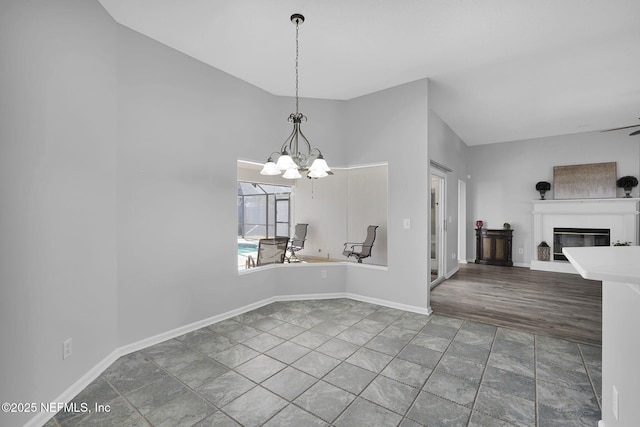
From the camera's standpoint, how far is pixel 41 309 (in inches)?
76.2

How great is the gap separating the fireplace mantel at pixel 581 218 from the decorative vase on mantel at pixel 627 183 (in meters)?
0.24

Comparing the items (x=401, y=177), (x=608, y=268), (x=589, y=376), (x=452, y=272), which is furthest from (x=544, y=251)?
(x=608, y=268)

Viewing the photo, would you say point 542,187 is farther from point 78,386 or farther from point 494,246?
point 78,386

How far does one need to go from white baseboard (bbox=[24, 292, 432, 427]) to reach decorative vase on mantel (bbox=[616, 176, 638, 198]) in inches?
216

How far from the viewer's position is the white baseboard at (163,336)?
2.06 m

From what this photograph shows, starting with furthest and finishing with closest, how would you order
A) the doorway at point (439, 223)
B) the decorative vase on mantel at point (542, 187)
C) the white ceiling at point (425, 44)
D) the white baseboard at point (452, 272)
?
1. the decorative vase on mantel at point (542, 187)
2. the white baseboard at point (452, 272)
3. the doorway at point (439, 223)
4. the white ceiling at point (425, 44)

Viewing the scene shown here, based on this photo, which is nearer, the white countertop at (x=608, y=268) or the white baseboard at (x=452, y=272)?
the white countertop at (x=608, y=268)

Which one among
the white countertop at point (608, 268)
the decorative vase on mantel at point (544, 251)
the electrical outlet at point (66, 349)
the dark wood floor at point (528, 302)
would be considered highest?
the white countertop at point (608, 268)

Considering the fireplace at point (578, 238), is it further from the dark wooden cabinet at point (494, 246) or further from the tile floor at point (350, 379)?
the tile floor at point (350, 379)

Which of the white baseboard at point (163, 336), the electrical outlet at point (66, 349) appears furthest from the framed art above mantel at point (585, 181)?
the electrical outlet at point (66, 349)

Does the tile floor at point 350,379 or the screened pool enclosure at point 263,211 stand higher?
the screened pool enclosure at point 263,211

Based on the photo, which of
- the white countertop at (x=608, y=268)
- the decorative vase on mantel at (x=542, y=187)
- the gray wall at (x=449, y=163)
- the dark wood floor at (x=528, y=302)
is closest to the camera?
the white countertop at (x=608, y=268)

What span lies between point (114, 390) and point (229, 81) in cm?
339

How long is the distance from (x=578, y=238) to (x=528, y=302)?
3.59m
